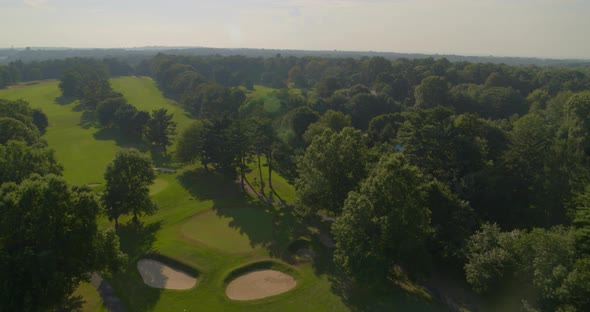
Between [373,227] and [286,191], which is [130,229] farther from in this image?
[373,227]

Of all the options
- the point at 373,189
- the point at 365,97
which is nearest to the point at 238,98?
the point at 365,97

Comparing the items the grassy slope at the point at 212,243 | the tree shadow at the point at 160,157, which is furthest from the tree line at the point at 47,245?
the tree shadow at the point at 160,157

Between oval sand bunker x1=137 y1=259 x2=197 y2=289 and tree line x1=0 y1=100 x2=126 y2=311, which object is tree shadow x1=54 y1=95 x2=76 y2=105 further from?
tree line x1=0 y1=100 x2=126 y2=311

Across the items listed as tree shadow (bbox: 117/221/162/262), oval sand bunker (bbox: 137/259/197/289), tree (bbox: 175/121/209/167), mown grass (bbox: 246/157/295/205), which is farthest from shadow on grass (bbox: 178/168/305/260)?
tree shadow (bbox: 117/221/162/262)

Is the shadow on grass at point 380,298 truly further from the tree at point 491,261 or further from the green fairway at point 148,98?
the green fairway at point 148,98

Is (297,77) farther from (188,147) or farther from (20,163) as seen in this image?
(20,163)

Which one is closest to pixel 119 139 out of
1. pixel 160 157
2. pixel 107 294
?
pixel 160 157
